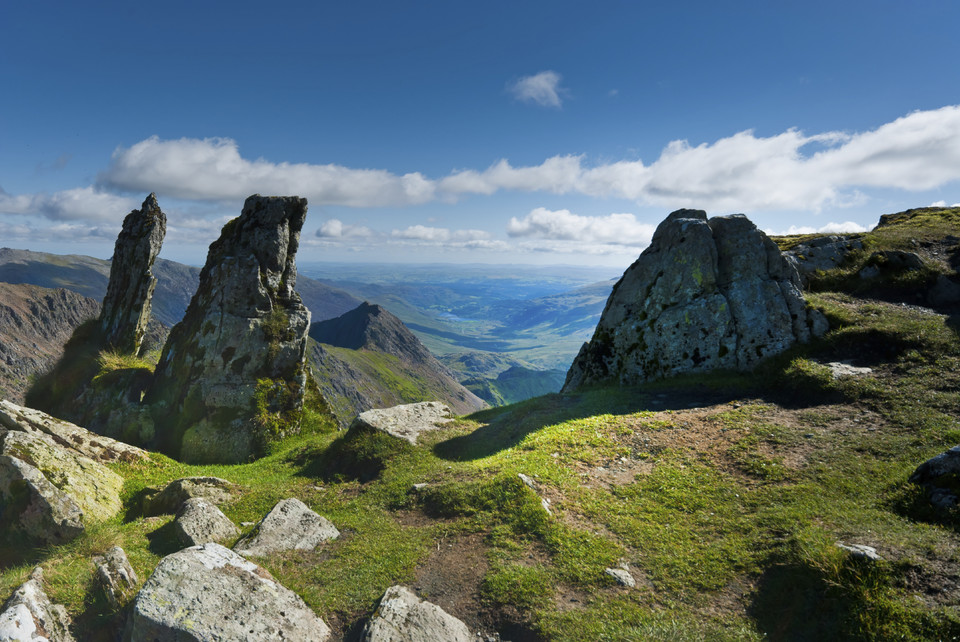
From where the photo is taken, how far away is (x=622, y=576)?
12.2 m

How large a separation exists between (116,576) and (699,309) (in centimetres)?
3371

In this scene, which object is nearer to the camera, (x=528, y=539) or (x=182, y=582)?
(x=182, y=582)

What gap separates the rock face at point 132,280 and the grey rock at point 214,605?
3834cm

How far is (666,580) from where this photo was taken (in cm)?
1212

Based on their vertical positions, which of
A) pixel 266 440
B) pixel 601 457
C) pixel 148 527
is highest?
pixel 601 457

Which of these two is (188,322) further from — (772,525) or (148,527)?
(772,525)

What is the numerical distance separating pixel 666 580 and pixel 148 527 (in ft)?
59.9

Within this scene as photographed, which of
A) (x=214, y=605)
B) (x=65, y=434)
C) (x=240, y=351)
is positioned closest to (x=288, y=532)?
(x=214, y=605)

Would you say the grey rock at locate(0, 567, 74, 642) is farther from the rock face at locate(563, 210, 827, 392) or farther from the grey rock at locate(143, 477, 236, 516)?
the rock face at locate(563, 210, 827, 392)

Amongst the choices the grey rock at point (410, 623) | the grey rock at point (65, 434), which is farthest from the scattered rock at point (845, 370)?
the grey rock at point (65, 434)

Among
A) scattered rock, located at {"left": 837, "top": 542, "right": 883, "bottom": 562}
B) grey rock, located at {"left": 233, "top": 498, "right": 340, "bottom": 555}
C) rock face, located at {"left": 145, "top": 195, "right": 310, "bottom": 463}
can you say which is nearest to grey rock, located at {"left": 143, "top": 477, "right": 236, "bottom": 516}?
grey rock, located at {"left": 233, "top": 498, "right": 340, "bottom": 555}

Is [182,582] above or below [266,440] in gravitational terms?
above

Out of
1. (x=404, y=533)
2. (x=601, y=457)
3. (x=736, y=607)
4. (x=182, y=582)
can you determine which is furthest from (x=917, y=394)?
(x=182, y=582)

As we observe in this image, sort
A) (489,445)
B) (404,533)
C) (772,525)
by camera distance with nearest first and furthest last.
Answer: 1. (772,525)
2. (404,533)
3. (489,445)
